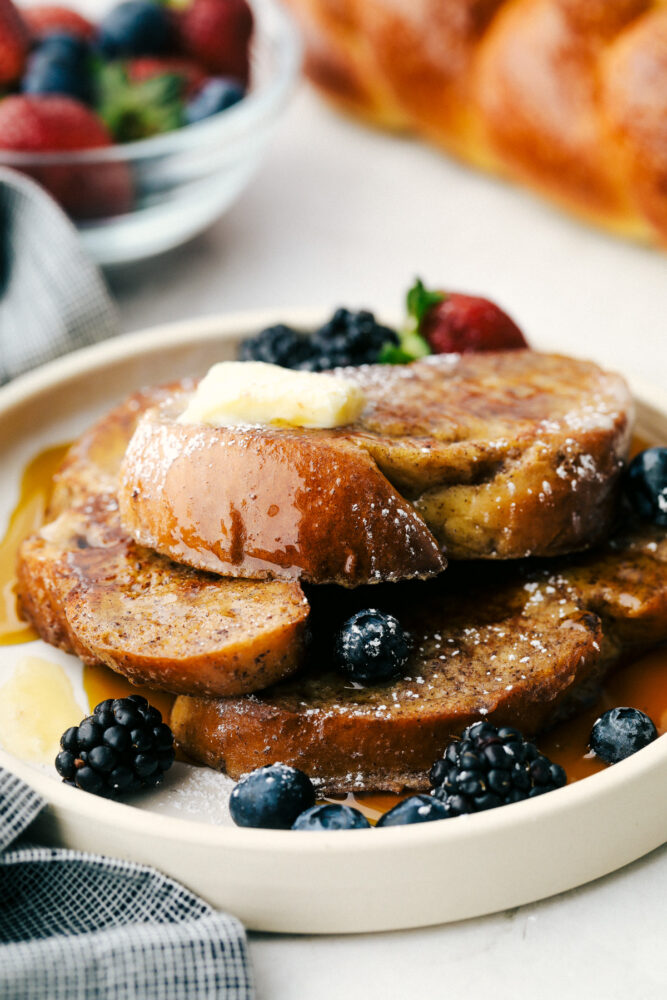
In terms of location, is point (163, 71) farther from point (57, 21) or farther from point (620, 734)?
point (620, 734)

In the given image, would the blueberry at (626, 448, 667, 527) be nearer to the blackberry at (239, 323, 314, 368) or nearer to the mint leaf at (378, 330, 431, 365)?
the mint leaf at (378, 330, 431, 365)

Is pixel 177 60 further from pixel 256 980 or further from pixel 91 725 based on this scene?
pixel 256 980

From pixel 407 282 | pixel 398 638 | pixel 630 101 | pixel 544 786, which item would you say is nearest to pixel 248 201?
pixel 407 282

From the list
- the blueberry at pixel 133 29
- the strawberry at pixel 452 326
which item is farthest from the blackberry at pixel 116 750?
the blueberry at pixel 133 29

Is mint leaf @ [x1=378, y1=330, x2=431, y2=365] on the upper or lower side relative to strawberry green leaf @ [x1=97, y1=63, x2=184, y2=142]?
lower

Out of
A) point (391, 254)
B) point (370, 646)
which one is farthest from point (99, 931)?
point (391, 254)

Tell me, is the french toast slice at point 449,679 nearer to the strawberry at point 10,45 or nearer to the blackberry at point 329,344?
the blackberry at point 329,344

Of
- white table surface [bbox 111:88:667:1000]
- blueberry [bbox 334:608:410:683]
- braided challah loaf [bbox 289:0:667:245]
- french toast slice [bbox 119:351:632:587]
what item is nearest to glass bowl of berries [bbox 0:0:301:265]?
white table surface [bbox 111:88:667:1000]
